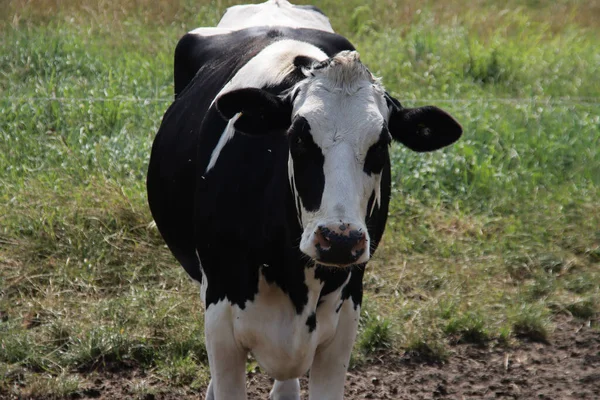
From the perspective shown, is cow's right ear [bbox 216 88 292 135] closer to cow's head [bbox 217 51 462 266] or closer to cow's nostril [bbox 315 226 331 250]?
cow's head [bbox 217 51 462 266]

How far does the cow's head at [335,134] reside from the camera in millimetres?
3146

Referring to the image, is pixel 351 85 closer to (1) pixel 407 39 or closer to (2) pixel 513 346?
(2) pixel 513 346

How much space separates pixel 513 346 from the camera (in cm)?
557

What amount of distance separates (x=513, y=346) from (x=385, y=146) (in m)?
2.54

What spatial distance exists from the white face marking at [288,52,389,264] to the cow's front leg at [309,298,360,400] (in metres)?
0.68

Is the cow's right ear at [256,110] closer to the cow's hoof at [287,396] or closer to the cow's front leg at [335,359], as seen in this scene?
the cow's front leg at [335,359]

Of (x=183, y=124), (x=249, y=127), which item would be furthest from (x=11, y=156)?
(x=249, y=127)

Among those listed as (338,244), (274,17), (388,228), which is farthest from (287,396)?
(388,228)

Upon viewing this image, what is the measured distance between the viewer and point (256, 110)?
3541 millimetres

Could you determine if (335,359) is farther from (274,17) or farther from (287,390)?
(274,17)

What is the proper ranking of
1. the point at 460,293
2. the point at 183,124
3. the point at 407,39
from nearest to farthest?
the point at 183,124 < the point at 460,293 < the point at 407,39

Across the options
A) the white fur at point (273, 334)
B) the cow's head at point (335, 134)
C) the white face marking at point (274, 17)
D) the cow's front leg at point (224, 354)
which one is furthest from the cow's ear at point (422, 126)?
the white face marking at point (274, 17)

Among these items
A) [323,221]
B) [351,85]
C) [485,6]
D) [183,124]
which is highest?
[351,85]

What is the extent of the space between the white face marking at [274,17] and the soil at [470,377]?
5.77 feet
